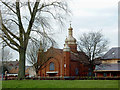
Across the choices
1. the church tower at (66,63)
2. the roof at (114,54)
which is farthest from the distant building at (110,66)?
the church tower at (66,63)

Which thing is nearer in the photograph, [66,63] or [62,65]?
[66,63]

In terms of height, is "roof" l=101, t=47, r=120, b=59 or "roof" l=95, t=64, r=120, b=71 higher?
"roof" l=101, t=47, r=120, b=59

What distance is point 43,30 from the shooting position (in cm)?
2203

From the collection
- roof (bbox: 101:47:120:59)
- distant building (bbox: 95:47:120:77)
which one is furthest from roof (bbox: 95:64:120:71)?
roof (bbox: 101:47:120:59)

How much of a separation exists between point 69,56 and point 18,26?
181ft

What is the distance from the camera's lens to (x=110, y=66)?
62.5m

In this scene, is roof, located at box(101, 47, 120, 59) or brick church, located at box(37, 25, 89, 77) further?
brick church, located at box(37, 25, 89, 77)

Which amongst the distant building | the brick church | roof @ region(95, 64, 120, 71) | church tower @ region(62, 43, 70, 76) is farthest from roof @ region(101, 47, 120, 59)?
church tower @ region(62, 43, 70, 76)

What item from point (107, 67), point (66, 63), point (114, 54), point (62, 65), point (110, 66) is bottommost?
point (107, 67)

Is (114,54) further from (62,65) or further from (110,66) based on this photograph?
(62,65)

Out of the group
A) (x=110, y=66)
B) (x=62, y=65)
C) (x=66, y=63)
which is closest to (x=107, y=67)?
(x=110, y=66)

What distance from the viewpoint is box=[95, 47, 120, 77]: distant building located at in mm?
62656

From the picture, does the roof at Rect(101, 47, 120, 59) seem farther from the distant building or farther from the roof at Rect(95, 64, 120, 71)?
the roof at Rect(95, 64, 120, 71)

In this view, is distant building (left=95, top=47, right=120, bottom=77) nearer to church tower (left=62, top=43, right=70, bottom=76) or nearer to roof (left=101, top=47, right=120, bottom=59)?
roof (left=101, top=47, right=120, bottom=59)
